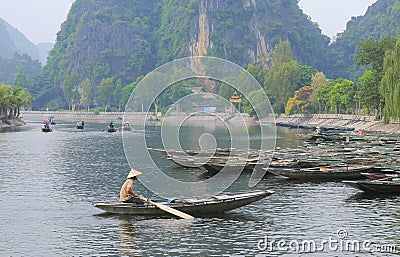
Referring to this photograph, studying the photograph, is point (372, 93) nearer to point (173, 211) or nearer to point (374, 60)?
point (374, 60)

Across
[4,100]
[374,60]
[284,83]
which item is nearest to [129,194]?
[374,60]

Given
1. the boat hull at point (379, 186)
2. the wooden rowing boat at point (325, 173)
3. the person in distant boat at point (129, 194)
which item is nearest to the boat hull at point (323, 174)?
the wooden rowing boat at point (325, 173)

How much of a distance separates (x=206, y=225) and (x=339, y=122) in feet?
282

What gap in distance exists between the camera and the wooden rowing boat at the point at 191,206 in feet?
99.7

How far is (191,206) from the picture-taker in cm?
3042

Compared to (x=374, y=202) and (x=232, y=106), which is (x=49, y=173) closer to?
(x=374, y=202)

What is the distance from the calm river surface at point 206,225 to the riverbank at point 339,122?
47833mm

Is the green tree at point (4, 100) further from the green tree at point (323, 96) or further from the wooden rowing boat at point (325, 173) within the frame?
the wooden rowing boat at point (325, 173)

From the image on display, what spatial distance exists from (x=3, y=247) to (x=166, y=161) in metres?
31.5

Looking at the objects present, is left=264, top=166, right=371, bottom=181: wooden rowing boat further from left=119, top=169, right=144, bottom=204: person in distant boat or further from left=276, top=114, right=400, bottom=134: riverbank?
left=276, top=114, right=400, bottom=134: riverbank

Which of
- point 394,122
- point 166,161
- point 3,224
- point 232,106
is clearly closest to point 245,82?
point 232,106

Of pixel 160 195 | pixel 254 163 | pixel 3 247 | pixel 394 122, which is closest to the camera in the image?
pixel 3 247

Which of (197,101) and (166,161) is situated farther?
(197,101)

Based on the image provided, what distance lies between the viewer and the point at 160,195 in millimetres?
39531
